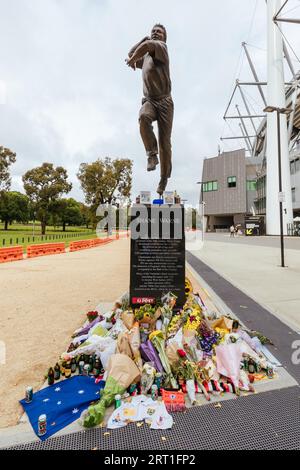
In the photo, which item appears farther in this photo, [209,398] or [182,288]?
[182,288]

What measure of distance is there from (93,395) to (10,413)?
29.6 inches

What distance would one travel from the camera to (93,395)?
2.73 meters

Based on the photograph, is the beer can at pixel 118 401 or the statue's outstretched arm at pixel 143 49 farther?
the statue's outstretched arm at pixel 143 49

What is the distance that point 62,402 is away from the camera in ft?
8.57

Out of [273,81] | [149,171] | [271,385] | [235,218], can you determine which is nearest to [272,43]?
[273,81]

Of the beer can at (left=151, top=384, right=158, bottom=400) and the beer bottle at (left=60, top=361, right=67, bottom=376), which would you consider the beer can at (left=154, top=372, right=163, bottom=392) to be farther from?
the beer bottle at (left=60, top=361, right=67, bottom=376)

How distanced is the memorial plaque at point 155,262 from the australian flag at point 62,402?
175cm

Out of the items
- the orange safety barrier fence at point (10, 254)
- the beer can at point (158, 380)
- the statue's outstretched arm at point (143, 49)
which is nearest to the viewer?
the beer can at point (158, 380)

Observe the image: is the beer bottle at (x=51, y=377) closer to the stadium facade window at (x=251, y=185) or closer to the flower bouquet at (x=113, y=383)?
the flower bouquet at (x=113, y=383)

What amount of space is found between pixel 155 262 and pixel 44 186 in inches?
1751

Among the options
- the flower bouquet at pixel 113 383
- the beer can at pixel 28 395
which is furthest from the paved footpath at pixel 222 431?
the beer can at pixel 28 395

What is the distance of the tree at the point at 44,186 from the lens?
44250 mm

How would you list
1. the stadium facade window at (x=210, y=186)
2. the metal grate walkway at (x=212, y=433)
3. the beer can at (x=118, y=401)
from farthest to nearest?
1. the stadium facade window at (x=210, y=186)
2. the beer can at (x=118, y=401)
3. the metal grate walkway at (x=212, y=433)

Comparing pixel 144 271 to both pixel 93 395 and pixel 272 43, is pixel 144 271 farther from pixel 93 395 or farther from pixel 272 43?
pixel 272 43
